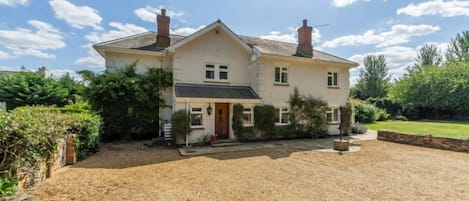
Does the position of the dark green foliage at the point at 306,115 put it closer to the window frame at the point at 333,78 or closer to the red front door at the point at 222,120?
the window frame at the point at 333,78

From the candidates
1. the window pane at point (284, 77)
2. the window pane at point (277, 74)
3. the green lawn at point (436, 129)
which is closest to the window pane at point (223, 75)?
the window pane at point (277, 74)

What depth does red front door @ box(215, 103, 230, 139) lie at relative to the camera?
14.3 metres

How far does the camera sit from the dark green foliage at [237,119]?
46.3 feet

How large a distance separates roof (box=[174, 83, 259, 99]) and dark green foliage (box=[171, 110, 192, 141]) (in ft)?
3.25

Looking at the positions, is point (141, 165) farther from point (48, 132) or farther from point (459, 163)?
point (459, 163)

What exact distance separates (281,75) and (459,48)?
5065 centimetres

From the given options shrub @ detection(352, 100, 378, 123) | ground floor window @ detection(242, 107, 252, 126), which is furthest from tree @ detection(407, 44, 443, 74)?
ground floor window @ detection(242, 107, 252, 126)

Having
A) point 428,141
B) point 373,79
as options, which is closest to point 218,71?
point 428,141

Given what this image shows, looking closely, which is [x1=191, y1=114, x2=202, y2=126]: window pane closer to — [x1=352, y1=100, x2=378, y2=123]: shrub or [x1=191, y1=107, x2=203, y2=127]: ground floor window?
[x1=191, y1=107, x2=203, y2=127]: ground floor window

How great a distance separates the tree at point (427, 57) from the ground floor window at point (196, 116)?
53.2 m

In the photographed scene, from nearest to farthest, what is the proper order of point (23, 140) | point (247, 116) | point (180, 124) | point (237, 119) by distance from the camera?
1. point (23, 140)
2. point (180, 124)
3. point (237, 119)
4. point (247, 116)

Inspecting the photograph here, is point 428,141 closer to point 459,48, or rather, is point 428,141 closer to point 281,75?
point 281,75

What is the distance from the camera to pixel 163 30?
16156mm

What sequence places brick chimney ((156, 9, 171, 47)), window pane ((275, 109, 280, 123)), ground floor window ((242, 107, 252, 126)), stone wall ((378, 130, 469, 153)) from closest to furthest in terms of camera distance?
stone wall ((378, 130, 469, 153)) < ground floor window ((242, 107, 252, 126)) < window pane ((275, 109, 280, 123)) < brick chimney ((156, 9, 171, 47))
